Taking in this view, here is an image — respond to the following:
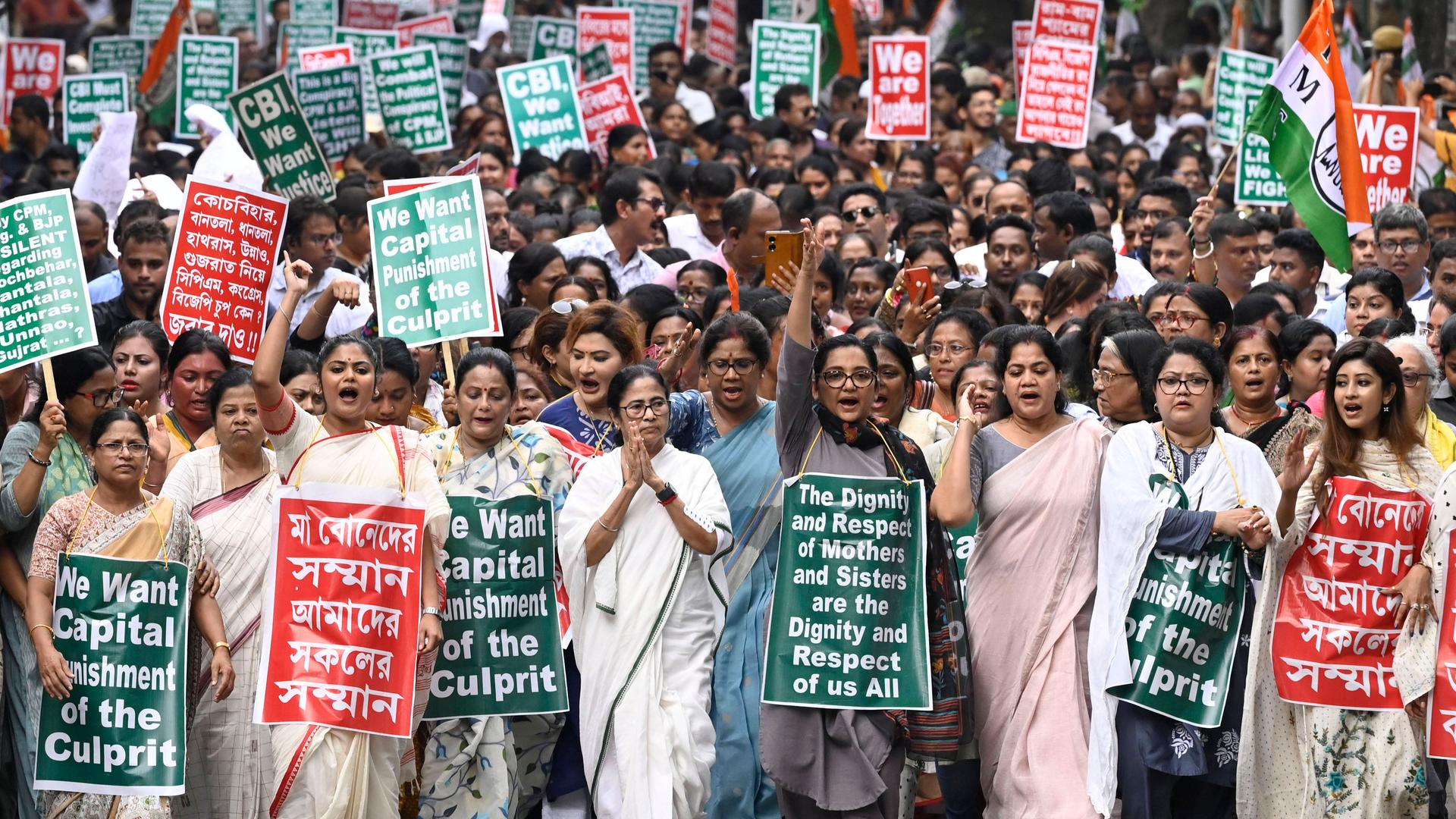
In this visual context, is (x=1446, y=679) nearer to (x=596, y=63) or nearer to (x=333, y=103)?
(x=333, y=103)

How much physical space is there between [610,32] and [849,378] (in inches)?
456

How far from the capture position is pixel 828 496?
7031mm

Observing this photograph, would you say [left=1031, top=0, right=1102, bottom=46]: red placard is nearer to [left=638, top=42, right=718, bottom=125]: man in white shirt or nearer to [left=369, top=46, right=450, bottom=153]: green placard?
[left=638, top=42, right=718, bottom=125]: man in white shirt

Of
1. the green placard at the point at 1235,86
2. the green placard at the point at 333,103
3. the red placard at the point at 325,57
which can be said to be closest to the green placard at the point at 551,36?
the red placard at the point at 325,57

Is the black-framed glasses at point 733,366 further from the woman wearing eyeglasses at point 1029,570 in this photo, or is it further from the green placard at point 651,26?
the green placard at point 651,26

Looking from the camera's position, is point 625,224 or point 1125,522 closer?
point 1125,522

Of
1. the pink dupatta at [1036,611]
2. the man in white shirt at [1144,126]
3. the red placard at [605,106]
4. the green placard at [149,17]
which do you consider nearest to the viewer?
the pink dupatta at [1036,611]

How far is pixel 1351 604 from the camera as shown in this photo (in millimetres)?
7027

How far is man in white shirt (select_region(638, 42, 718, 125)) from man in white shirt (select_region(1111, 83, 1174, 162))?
11.0ft

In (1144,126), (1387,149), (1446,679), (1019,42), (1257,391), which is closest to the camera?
(1446,679)

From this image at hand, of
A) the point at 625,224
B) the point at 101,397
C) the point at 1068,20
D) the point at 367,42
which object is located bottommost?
the point at 101,397

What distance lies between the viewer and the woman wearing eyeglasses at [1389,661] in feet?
22.8

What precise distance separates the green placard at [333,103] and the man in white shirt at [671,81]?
4.04 metres

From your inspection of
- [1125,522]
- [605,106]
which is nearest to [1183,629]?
[1125,522]
